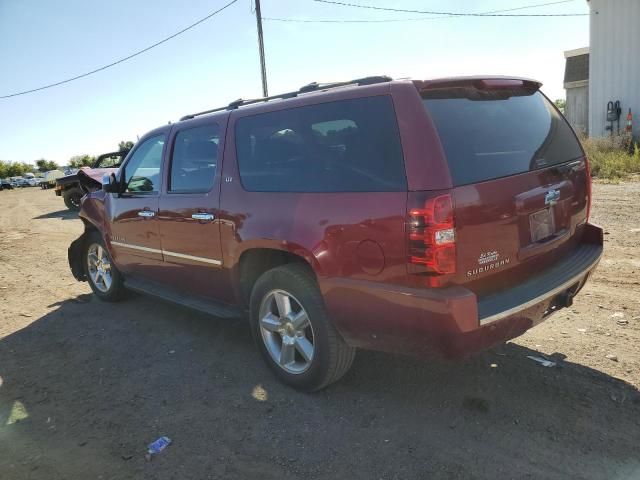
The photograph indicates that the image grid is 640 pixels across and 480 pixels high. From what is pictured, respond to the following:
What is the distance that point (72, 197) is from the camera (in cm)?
1759

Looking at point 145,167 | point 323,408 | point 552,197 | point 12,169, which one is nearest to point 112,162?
point 145,167

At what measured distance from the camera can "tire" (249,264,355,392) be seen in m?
3.10

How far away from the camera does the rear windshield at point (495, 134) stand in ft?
8.73

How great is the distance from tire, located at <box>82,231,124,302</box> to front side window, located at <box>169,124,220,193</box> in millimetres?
1766

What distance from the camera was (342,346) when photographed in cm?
312

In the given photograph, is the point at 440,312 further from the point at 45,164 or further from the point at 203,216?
the point at 45,164

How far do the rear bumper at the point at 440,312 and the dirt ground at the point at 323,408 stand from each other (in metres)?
0.53

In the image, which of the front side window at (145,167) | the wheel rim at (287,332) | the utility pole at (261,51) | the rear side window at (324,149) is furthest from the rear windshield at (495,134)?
the utility pole at (261,51)

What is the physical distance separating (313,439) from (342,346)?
571 millimetres

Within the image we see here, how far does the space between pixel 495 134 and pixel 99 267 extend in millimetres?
4715

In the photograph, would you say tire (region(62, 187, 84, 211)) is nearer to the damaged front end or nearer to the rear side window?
the damaged front end

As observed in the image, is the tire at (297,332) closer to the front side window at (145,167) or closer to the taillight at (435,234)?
the taillight at (435,234)

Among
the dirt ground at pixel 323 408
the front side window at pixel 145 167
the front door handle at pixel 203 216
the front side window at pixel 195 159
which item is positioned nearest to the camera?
the dirt ground at pixel 323 408

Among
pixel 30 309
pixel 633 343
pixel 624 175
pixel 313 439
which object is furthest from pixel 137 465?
pixel 624 175
